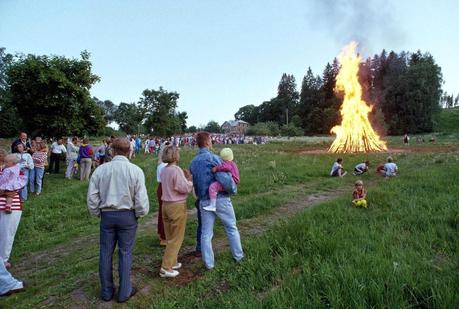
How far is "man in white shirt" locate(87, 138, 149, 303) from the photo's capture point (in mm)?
4559

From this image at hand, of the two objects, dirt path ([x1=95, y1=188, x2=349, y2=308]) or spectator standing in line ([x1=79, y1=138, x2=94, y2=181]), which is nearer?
dirt path ([x1=95, y1=188, x2=349, y2=308])

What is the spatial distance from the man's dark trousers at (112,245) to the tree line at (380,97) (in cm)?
5277

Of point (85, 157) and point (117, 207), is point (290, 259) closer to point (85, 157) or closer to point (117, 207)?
point (117, 207)

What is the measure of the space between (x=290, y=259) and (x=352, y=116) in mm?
25486

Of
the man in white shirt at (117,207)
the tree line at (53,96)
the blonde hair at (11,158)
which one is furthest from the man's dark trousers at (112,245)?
the tree line at (53,96)

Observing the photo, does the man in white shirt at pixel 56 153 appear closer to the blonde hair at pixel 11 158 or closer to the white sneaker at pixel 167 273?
the blonde hair at pixel 11 158

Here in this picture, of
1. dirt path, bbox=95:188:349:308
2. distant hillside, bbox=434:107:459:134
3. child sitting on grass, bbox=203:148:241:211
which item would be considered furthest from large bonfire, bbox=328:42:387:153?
distant hillside, bbox=434:107:459:134

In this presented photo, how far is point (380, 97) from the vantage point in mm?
72500

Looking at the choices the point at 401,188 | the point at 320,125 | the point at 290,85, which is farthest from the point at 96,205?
the point at 290,85

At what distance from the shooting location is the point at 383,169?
47.3 ft

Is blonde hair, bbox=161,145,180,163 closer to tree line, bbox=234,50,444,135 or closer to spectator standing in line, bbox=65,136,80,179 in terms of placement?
spectator standing in line, bbox=65,136,80,179

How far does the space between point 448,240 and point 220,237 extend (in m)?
3.94

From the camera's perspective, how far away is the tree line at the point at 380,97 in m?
65.8

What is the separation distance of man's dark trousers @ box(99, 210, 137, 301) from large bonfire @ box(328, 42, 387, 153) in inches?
966
